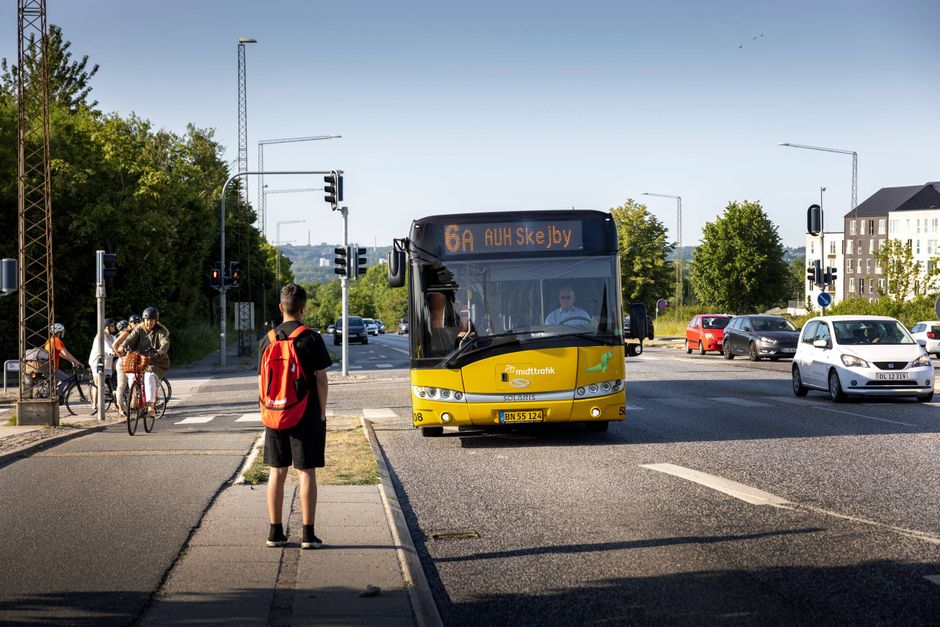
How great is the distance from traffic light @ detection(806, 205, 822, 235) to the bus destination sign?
22468mm

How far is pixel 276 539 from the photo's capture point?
7652mm

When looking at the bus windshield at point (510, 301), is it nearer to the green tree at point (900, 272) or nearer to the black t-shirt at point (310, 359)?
the black t-shirt at point (310, 359)

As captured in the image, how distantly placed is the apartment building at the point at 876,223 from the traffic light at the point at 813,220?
11310 centimetres

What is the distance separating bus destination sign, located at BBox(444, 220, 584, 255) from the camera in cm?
1503

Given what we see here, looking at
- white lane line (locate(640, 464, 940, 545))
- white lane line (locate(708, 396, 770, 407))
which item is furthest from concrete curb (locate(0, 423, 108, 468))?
white lane line (locate(708, 396, 770, 407))

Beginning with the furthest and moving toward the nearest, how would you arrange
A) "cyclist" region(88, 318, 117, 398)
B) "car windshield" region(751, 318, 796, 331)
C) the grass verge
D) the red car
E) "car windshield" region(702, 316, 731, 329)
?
"car windshield" region(702, 316, 731, 329)
the red car
"car windshield" region(751, 318, 796, 331)
"cyclist" region(88, 318, 117, 398)
the grass verge

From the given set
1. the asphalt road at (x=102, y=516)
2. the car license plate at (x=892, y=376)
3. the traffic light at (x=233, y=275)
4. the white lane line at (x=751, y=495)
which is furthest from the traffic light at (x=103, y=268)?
the traffic light at (x=233, y=275)

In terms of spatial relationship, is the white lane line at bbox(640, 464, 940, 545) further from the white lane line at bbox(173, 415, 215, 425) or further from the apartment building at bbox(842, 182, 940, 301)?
the apartment building at bbox(842, 182, 940, 301)

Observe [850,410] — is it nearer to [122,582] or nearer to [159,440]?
[159,440]

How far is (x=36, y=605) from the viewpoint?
6039 mm

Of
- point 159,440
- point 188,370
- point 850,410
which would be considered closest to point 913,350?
point 850,410

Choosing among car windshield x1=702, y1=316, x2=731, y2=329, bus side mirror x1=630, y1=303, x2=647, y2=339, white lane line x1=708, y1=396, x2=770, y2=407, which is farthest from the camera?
car windshield x1=702, y1=316, x2=731, y2=329

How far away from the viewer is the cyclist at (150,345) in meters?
18.0

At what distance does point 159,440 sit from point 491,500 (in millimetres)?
7094
